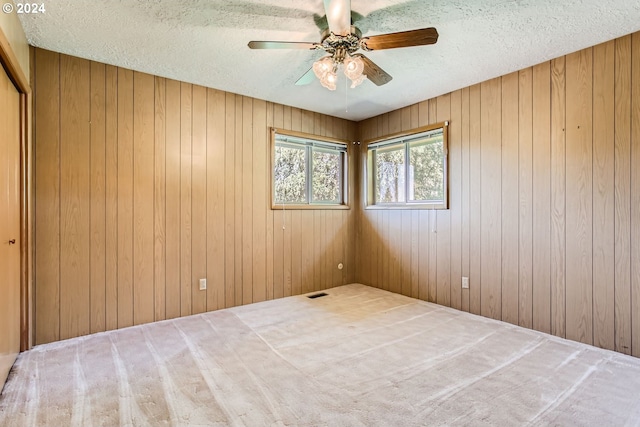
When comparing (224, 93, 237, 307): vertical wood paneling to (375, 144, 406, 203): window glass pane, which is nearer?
(224, 93, 237, 307): vertical wood paneling

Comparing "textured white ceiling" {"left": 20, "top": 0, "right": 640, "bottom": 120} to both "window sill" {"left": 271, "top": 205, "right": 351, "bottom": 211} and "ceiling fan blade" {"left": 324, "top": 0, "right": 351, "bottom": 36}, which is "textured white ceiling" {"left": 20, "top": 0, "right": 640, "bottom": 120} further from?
"window sill" {"left": 271, "top": 205, "right": 351, "bottom": 211}

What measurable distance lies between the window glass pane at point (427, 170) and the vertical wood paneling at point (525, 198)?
2.67ft

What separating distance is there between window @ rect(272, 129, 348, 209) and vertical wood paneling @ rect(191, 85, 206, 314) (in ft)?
2.63

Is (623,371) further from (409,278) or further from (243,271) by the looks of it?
(243,271)

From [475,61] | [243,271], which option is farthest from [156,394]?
[475,61]

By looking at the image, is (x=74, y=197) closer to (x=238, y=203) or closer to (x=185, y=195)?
(x=185, y=195)

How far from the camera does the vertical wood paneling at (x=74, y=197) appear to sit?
246 centimetres

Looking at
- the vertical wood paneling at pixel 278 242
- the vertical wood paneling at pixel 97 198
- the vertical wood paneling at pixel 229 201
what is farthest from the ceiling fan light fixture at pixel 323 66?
the vertical wood paneling at pixel 97 198

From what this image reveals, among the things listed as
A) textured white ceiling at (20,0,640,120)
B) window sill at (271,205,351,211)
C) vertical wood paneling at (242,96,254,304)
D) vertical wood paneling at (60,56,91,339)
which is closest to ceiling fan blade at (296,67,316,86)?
textured white ceiling at (20,0,640,120)

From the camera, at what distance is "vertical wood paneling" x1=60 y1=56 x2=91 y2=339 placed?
97.0 inches

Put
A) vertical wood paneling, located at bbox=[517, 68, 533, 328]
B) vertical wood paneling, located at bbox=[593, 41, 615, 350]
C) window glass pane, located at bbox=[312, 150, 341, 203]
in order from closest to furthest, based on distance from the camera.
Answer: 1. vertical wood paneling, located at bbox=[593, 41, 615, 350]
2. vertical wood paneling, located at bbox=[517, 68, 533, 328]
3. window glass pane, located at bbox=[312, 150, 341, 203]

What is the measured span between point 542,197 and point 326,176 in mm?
2465

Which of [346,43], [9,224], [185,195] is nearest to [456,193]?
[346,43]

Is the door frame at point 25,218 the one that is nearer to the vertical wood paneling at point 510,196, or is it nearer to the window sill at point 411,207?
the window sill at point 411,207
